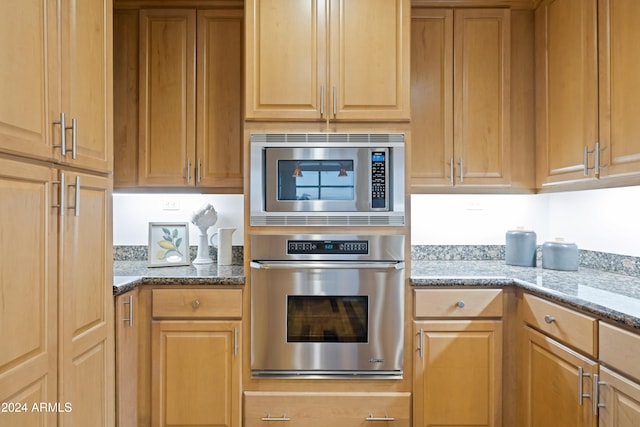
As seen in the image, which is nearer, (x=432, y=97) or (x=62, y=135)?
(x=62, y=135)

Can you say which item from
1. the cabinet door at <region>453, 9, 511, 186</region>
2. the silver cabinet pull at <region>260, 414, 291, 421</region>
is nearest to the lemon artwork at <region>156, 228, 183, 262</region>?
the silver cabinet pull at <region>260, 414, 291, 421</region>

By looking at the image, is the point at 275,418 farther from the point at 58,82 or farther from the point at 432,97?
the point at 432,97

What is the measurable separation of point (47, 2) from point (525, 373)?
241cm

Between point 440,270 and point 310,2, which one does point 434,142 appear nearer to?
point 440,270

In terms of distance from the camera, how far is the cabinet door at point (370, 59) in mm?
1991

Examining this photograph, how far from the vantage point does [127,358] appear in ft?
6.09

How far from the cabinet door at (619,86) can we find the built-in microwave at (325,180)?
90 cm

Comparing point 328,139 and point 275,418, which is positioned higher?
point 328,139

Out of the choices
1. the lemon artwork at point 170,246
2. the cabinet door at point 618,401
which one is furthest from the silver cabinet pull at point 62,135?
the cabinet door at point 618,401

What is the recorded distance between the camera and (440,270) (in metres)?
2.21

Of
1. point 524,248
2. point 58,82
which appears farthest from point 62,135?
point 524,248

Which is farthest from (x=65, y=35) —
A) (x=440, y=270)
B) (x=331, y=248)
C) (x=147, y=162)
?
(x=440, y=270)

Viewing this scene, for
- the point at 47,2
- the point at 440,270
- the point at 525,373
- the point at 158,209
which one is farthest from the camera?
the point at 158,209

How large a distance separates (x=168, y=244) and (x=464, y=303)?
169 cm
